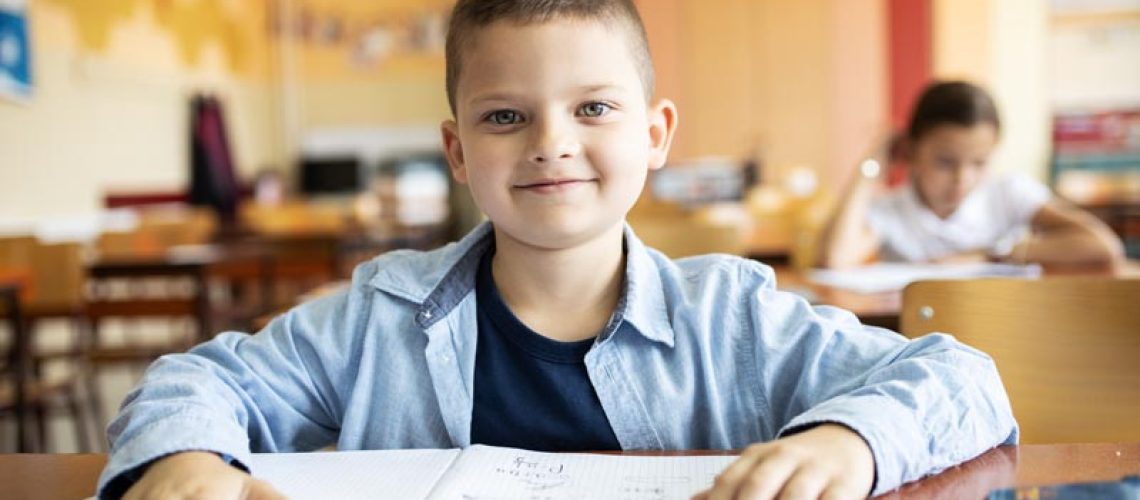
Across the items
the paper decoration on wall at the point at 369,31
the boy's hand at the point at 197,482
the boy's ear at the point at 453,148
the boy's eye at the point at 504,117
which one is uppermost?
the paper decoration on wall at the point at 369,31

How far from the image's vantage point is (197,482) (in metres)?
0.77

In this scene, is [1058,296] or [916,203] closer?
[1058,296]

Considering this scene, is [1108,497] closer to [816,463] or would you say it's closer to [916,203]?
[816,463]

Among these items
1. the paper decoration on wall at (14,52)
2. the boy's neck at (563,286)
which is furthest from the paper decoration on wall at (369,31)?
the boy's neck at (563,286)

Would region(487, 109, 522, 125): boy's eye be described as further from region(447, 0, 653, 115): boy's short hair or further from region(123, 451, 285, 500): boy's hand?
region(123, 451, 285, 500): boy's hand

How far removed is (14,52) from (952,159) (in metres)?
6.07

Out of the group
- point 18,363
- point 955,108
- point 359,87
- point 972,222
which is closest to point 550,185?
point 955,108

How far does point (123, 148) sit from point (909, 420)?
874 cm

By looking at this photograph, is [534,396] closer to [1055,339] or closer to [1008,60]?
[1055,339]

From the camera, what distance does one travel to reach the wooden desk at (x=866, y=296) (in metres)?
1.85

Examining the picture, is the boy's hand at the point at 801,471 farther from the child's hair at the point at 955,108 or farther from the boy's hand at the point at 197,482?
the child's hair at the point at 955,108

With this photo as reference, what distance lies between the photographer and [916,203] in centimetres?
280

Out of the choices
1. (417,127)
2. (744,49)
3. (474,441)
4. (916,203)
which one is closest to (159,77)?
(417,127)

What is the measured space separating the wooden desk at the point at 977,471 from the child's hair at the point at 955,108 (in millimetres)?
1757
